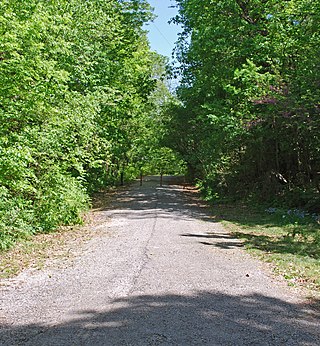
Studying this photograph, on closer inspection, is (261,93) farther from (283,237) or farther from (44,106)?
(44,106)

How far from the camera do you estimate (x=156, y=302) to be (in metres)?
5.21

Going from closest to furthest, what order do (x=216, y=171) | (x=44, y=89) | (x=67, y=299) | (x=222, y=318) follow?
(x=222, y=318)
(x=67, y=299)
(x=44, y=89)
(x=216, y=171)

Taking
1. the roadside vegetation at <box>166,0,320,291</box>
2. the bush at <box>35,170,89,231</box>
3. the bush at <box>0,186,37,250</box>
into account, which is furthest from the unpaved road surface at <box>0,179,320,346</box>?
the bush at <box>35,170,89,231</box>

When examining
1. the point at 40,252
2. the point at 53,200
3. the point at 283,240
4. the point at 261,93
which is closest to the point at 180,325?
the point at 40,252

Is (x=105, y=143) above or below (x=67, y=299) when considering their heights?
above

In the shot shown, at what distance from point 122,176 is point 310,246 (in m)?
28.6

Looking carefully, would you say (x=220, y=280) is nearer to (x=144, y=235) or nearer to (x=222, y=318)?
(x=222, y=318)

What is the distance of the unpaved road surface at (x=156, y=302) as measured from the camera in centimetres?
418

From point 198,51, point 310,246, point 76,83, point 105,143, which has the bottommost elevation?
point 310,246

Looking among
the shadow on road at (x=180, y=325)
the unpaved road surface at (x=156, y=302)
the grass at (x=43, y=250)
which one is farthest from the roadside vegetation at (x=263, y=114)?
the grass at (x=43, y=250)

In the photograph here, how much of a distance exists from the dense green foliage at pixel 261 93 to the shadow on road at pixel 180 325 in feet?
28.2

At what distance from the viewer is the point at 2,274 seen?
22.3 feet

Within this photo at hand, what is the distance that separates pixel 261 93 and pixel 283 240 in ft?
20.4

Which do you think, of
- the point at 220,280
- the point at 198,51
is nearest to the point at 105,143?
the point at 198,51
